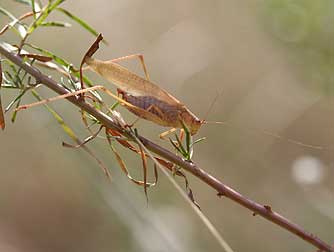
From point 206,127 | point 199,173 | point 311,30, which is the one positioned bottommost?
point 206,127

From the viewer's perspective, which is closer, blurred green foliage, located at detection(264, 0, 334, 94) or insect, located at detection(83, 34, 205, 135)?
insect, located at detection(83, 34, 205, 135)

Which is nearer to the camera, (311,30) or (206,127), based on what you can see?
(311,30)

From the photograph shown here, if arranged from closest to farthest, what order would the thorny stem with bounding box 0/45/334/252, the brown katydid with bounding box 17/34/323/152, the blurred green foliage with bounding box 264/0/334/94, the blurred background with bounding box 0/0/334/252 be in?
the thorny stem with bounding box 0/45/334/252 < the brown katydid with bounding box 17/34/323/152 < the blurred green foliage with bounding box 264/0/334/94 < the blurred background with bounding box 0/0/334/252

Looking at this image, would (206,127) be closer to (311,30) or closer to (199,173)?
(311,30)

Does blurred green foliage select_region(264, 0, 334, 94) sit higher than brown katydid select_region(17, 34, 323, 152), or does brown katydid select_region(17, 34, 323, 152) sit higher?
brown katydid select_region(17, 34, 323, 152)

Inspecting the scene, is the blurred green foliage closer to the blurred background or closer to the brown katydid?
the blurred background

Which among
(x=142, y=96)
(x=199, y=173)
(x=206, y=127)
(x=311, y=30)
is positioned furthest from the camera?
(x=206, y=127)

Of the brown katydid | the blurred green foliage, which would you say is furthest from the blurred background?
the brown katydid

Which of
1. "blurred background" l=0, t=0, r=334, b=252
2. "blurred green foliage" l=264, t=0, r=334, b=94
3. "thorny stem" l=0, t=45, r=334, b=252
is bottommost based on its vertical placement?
"blurred background" l=0, t=0, r=334, b=252

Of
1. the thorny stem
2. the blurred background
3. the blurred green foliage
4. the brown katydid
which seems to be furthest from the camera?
the blurred background

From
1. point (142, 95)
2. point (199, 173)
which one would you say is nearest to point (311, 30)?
point (142, 95)
